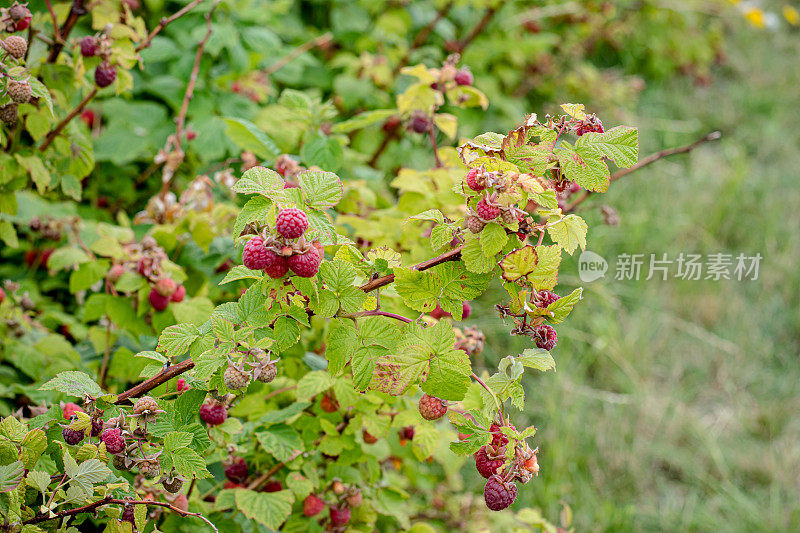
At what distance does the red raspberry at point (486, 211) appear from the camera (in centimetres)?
71

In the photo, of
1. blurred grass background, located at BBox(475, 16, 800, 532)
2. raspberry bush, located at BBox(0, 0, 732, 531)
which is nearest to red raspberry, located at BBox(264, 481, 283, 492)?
raspberry bush, located at BBox(0, 0, 732, 531)

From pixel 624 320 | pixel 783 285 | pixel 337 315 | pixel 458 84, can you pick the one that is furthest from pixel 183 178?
pixel 783 285

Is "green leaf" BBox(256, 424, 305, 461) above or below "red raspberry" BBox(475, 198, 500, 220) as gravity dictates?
below

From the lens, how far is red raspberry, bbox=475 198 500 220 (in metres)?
0.71

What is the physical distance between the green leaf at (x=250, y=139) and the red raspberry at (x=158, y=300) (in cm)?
30

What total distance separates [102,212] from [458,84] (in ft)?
3.38

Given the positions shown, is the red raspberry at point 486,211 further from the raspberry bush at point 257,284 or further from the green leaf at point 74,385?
the green leaf at point 74,385

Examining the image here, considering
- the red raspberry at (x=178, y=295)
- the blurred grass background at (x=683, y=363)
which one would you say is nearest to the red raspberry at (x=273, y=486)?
the red raspberry at (x=178, y=295)

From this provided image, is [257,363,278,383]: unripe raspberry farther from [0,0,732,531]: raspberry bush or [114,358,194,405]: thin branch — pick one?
[114,358,194,405]: thin branch

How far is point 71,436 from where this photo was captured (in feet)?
2.56

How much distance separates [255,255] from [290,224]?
0.05 metres

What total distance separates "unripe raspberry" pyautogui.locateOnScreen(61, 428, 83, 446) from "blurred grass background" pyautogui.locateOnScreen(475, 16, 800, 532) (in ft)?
3.33

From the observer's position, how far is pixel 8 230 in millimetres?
1189

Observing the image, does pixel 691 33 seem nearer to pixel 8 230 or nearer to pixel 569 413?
pixel 569 413
